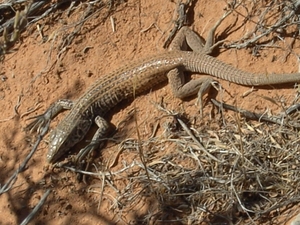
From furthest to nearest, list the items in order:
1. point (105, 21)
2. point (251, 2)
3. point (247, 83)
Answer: point (105, 21) → point (251, 2) → point (247, 83)

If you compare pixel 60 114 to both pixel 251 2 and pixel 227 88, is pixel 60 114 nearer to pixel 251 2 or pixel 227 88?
pixel 227 88

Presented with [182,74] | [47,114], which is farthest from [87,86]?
[182,74]

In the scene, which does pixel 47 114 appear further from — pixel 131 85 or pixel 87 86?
pixel 131 85

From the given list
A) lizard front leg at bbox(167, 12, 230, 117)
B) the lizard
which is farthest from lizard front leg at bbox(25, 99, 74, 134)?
lizard front leg at bbox(167, 12, 230, 117)

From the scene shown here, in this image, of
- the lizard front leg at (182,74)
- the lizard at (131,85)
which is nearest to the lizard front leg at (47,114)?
the lizard at (131,85)

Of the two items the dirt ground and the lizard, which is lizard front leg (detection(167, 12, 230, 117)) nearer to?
the lizard

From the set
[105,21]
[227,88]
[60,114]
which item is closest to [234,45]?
[227,88]
